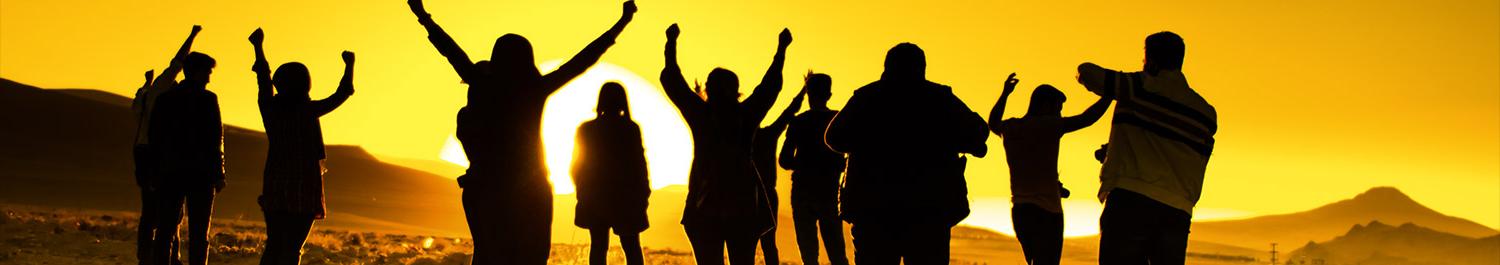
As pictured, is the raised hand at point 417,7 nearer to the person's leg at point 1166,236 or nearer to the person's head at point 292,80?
the person's head at point 292,80

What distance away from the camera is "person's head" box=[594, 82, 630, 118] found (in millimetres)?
10375

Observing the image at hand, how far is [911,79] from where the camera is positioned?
7918 mm

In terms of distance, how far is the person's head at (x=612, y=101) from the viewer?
10.4 metres

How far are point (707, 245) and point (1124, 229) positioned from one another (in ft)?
9.76

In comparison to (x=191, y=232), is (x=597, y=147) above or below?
above

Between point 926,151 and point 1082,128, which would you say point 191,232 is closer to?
point 926,151

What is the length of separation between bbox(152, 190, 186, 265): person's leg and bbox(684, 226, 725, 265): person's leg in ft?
12.9

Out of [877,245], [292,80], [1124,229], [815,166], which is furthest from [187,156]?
[1124,229]

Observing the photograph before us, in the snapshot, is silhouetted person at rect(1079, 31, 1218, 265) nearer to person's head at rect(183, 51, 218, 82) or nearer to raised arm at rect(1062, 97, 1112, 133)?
raised arm at rect(1062, 97, 1112, 133)

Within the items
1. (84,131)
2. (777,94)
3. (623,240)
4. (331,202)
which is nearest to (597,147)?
(623,240)

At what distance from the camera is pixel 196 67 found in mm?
10766

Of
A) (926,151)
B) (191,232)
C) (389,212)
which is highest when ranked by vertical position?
(389,212)

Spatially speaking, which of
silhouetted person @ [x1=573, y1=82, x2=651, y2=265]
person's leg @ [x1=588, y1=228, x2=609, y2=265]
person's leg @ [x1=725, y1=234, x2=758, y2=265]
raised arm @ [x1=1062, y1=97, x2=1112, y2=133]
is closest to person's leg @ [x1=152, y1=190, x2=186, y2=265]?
silhouetted person @ [x1=573, y1=82, x2=651, y2=265]

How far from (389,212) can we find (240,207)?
2199 centimetres
